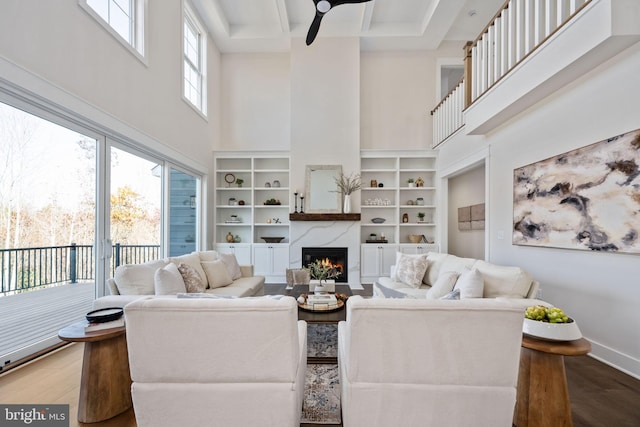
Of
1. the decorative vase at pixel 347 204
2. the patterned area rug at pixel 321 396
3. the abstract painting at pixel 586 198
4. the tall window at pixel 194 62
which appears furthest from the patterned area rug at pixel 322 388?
the tall window at pixel 194 62

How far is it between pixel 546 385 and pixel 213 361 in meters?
1.86

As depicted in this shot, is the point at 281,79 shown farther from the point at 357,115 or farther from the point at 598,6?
the point at 598,6

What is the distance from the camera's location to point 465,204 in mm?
6117

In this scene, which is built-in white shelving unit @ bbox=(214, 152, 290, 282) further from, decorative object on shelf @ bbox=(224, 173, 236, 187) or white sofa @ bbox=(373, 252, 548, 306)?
white sofa @ bbox=(373, 252, 548, 306)

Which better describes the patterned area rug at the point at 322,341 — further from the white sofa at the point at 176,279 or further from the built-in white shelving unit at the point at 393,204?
the built-in white shelving unit at the point at 393,204

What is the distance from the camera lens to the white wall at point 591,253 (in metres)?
2.32

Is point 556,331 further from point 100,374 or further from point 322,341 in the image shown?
point 100,374

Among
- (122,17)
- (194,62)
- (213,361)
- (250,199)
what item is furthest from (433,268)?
(194,62)

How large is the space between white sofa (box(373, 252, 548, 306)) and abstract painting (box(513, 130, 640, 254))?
0.69 metres

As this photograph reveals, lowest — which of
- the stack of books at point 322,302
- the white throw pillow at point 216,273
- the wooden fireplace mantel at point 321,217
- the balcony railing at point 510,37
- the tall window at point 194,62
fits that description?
the stack of books at point 322,302

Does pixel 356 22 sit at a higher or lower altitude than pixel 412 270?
higher

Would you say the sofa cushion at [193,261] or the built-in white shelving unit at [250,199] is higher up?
the built-in white shelving unit at [250,199]

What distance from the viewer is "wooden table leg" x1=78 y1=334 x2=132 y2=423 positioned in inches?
69.1

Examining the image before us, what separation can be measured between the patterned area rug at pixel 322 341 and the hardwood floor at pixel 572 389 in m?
1.48
